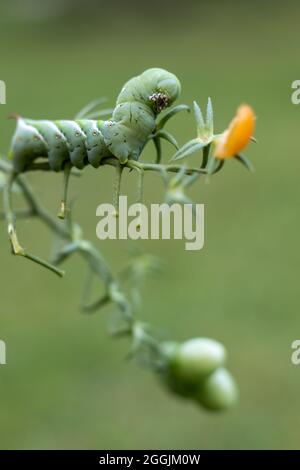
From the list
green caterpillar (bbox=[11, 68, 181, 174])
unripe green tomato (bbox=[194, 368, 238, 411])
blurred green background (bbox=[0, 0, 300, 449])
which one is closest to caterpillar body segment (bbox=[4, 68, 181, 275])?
green caterpillar (bbox=[11, 68, 181, 174])

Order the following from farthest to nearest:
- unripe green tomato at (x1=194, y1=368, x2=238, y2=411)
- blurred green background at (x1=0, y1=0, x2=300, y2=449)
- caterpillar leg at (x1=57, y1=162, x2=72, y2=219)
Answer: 1. blurred green background at (x1=0, y1=0, x2=300, y2=449)
2. unripe green tomato at (x1=194, y1=368, x2=238, y2=411)
3. caterpillar leg at (x1=57, y1=162, x2=72, y2=219)

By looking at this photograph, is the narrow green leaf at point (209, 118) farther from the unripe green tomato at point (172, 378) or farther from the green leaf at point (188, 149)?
the unripe green tomato at point (172, 378)

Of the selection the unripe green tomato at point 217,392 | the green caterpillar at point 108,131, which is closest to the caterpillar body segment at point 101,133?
the green caterpillar at point 108,131

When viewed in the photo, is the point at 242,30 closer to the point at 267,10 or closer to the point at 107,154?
the point at 267,10

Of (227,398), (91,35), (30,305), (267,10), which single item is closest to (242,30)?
(267,10)

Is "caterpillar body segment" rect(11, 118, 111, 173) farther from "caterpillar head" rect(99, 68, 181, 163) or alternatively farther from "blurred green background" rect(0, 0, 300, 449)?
"blurred green background" rect(0, 0, 300, 449)
